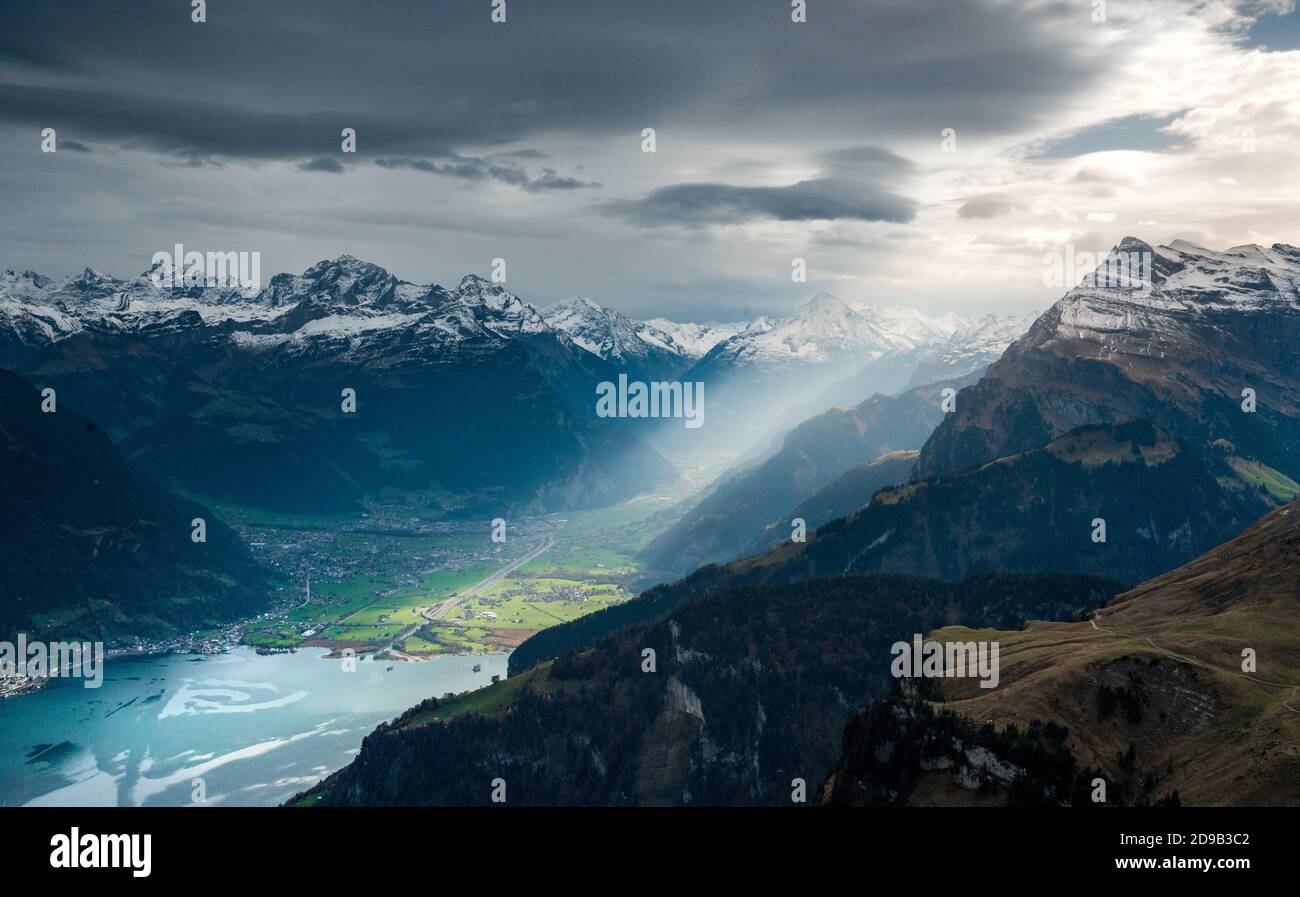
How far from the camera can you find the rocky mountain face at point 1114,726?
9331 cm

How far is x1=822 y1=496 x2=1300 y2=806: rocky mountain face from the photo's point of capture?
93312 millimetres

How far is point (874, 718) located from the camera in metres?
120

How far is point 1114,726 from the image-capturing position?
107062 mm
